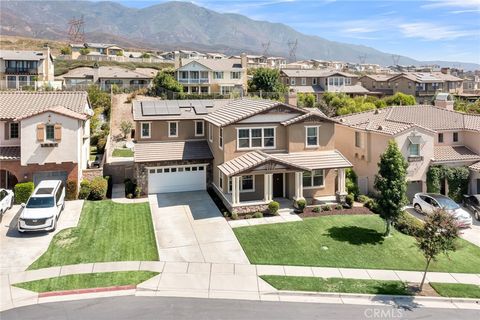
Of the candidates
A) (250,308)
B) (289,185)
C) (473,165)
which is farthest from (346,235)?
(473,165)

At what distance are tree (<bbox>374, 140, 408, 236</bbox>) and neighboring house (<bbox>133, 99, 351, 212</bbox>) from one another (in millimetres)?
4911

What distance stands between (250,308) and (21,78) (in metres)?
68.8

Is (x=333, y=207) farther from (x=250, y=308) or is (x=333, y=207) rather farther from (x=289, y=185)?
(x=250, y=308)

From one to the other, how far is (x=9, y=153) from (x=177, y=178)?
11.6 m

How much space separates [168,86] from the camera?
6153cm

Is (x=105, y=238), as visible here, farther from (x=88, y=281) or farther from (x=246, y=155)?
(x=246, y=155)

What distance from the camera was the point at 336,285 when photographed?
54.8 feet

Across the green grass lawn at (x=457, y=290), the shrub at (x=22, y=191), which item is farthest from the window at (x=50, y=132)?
the green grass lawn at (x=457, y=290)

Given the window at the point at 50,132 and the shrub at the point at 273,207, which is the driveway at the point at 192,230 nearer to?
the shrub at the point at 273,207

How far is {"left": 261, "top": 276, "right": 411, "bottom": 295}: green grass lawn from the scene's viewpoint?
16.3 meters

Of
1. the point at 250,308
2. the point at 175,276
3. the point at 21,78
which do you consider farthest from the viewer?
the point at 21,78

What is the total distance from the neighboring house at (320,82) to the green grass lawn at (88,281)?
6127cm

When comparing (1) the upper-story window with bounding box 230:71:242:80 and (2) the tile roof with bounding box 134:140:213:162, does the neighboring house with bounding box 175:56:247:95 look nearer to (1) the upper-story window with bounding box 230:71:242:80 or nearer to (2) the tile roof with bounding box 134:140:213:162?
(1) the upper-story window with bounding box 230:71:242:80

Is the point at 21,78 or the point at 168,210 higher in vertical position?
the point at 21,78
